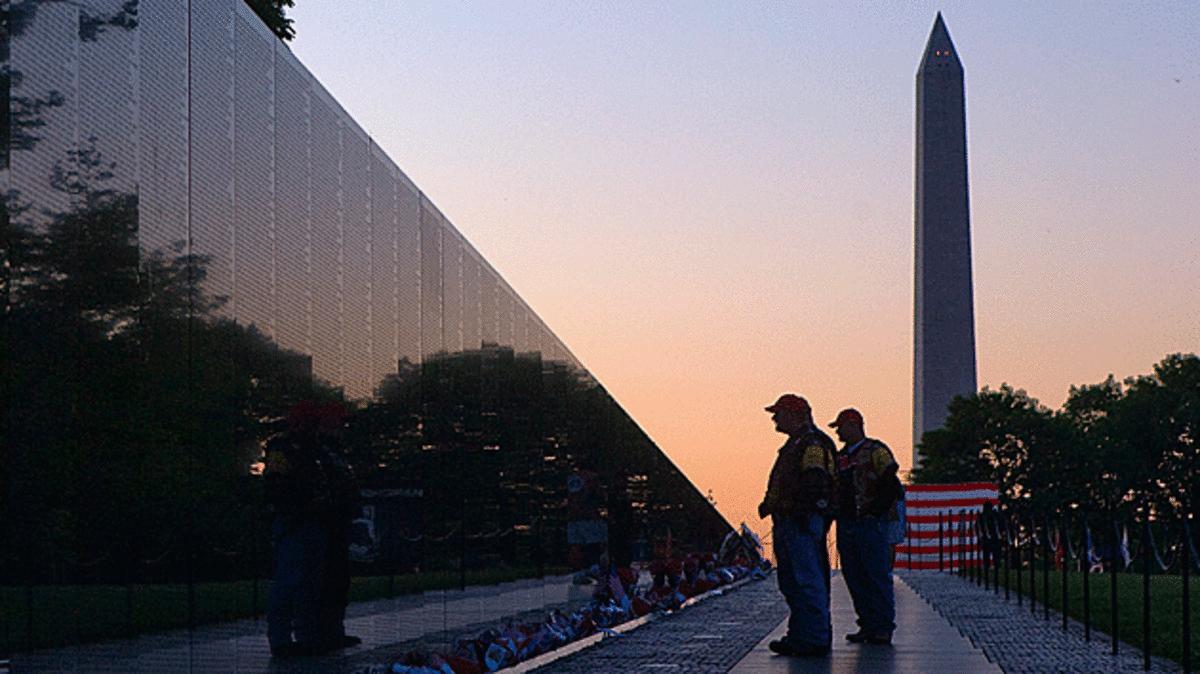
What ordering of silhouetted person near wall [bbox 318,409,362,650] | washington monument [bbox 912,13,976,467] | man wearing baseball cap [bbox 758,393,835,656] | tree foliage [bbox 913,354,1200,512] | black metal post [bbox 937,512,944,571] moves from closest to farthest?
silhouetted person near wall [bbox 318,409,362,650]
man wearing baseball cap [bbox 758,393,835,656]
black metal post [bbox 937,512,944,571]
washington monument [bbox 912,13,976,467]
tree foliage [bbox 913,354,1200,512]

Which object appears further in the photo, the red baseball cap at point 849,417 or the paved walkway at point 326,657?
the red baseball cap at point 849,417

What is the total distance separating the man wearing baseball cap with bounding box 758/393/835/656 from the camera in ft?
47.9

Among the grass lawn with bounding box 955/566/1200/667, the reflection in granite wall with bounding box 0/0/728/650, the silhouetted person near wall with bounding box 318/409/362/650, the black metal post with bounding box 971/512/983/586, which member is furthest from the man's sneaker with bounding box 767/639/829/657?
the black metal post with bounding box 971/512/983/586

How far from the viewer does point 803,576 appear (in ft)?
48.0

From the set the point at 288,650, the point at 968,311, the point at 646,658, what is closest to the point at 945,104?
the point at 968,311

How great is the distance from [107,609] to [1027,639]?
1099 centimetres

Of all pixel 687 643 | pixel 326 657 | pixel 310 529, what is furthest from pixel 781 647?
pixel 310 529

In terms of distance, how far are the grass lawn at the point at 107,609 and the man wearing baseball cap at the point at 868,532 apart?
25.9ft

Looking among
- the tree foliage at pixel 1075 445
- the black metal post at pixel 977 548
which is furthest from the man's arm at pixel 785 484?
the tree foliage at pixel 1075 445

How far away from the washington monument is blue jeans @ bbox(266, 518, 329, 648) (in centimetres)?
6522

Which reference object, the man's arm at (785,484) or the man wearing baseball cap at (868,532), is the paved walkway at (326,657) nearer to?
the man's arm at (785,484)

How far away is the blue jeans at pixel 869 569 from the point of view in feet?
53.0

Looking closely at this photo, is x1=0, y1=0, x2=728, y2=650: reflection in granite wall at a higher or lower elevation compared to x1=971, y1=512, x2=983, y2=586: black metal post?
higher

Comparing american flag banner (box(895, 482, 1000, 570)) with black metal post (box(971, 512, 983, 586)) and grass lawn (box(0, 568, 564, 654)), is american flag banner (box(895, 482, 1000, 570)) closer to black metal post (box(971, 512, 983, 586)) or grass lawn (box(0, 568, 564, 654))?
black metal post (box(971, 512, 983, 586))
